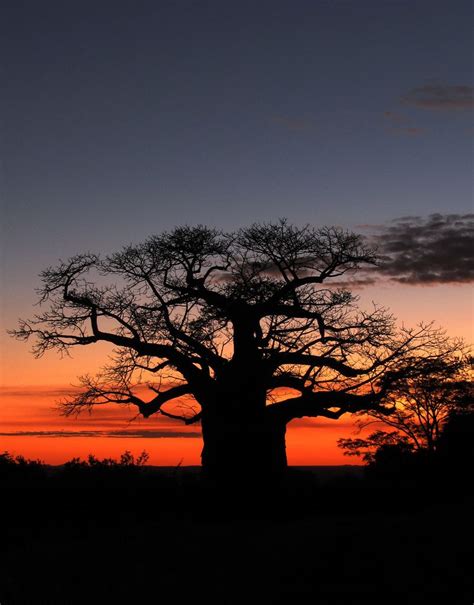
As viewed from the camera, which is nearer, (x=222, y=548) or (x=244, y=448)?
(x=222, y=548)

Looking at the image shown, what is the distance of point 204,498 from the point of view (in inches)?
755

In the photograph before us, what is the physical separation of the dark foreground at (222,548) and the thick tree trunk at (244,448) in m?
0.51

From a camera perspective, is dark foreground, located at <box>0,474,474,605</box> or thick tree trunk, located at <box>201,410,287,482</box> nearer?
dark foreground, located at <box>0,474,474,605</box>

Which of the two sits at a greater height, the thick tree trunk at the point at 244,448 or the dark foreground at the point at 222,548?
the thick tree trunk at the point at 244,448

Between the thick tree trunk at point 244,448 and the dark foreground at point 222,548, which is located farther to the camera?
the thick tree trunk at point 244,448

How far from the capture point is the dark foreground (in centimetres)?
1039

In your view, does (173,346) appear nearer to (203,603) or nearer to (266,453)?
(266,453)

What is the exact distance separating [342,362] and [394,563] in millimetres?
9986

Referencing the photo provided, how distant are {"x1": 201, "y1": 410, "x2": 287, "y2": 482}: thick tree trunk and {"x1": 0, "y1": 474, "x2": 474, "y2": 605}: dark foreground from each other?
0.51 metres

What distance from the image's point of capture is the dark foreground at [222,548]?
34.1 feet

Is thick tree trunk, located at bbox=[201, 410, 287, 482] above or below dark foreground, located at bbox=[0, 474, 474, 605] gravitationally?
above

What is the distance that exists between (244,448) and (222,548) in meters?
7.62

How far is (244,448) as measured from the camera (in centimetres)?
2094

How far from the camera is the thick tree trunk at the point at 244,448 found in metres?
20.9
